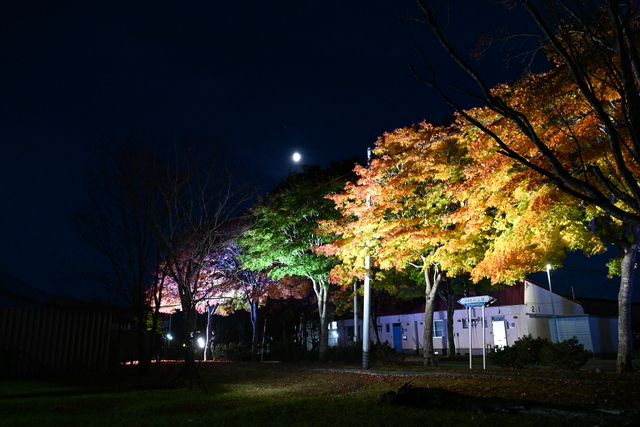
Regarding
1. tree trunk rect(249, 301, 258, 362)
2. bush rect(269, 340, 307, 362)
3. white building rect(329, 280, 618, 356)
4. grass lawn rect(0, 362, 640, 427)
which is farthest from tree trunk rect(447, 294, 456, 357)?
grass lawn rect(0, 362, 640, 427)

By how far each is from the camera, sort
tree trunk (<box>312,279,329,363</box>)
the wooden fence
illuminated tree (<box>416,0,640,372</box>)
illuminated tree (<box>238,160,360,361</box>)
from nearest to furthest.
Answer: illuminated tree (<box>416,0,640,372</box>) < the wooden fence < illuminated tree (<box>238,160,360,361</box>) < tree trunk (<box>312,279,329,363</box>)

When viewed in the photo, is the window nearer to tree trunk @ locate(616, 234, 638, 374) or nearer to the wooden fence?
tree trunk @ locate(616, 234, 638, 374)

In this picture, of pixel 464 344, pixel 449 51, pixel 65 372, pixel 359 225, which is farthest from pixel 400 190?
pixel 464 344

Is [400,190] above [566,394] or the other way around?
above

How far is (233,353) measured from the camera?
26.2 metres

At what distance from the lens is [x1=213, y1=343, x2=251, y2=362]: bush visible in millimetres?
26000

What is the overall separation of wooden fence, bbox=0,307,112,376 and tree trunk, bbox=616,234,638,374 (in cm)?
1719

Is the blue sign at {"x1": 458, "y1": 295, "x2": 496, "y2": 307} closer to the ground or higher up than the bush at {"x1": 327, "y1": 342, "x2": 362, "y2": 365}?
higher up

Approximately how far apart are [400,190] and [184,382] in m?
9.51

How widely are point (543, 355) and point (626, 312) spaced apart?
2820 millimetres

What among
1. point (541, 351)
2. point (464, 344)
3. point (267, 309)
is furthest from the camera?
point (267, 309)

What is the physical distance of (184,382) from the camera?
41.2 feet

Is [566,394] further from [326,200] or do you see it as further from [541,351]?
[326,200]

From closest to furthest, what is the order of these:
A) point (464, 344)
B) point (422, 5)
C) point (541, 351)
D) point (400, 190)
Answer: point (422, 5) → point (541, 351) → point (400, 190) → point (464, 344)
